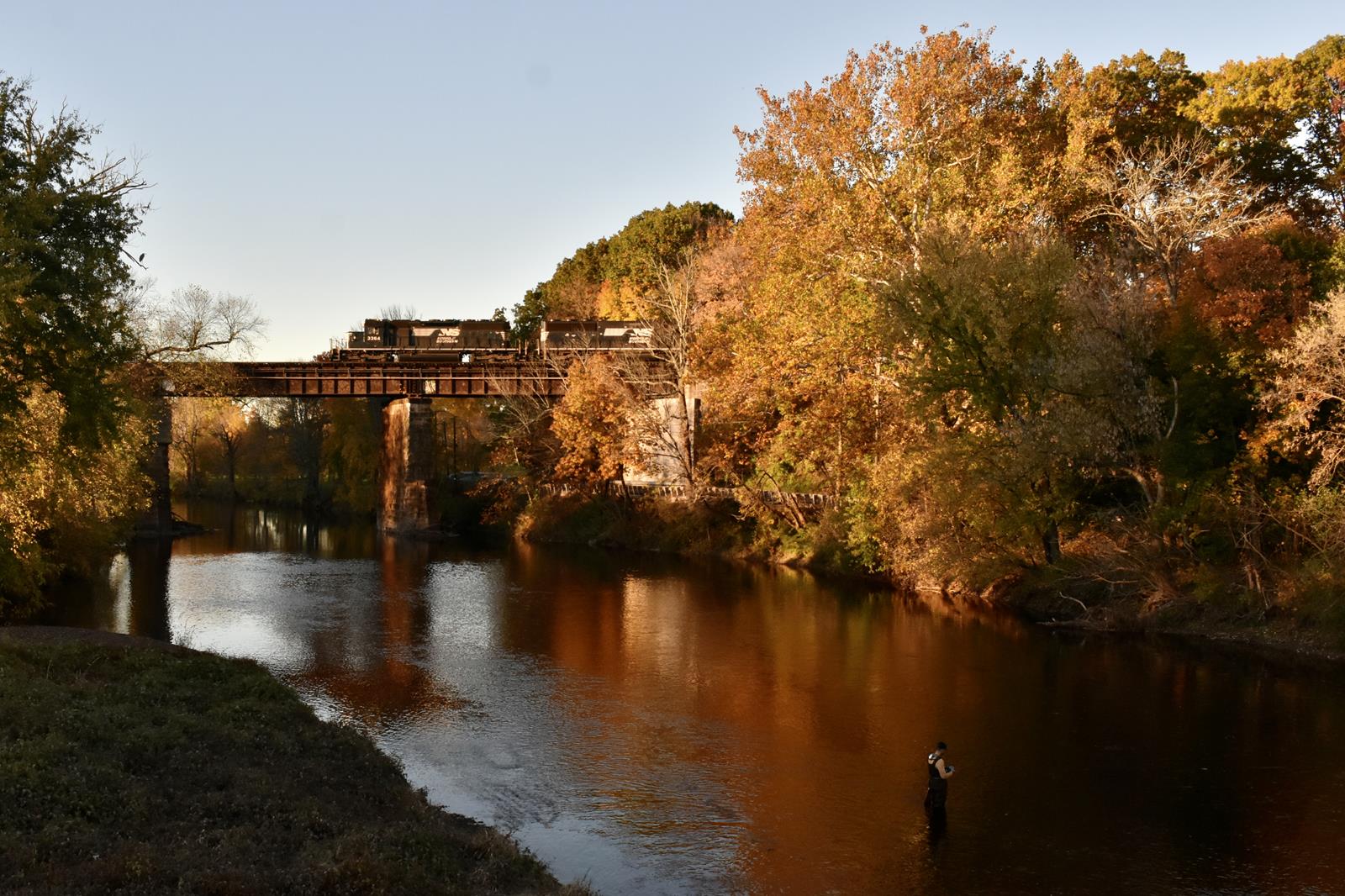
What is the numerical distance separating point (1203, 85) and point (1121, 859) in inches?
1935

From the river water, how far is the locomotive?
94.9 ft

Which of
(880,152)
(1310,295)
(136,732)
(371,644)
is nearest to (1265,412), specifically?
(1310,295)

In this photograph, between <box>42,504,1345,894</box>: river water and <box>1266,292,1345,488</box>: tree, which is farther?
<box>1266,292,1345,488</box>: tree

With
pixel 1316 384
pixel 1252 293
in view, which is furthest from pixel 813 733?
pixel 1252 293

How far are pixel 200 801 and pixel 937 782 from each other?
10.9 meters

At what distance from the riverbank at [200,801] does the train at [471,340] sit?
44.8 m

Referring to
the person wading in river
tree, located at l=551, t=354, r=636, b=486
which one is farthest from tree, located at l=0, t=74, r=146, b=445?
tree, located at l=551, t=354, r=636, b=486

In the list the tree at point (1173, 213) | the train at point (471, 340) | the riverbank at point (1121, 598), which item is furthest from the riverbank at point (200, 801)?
the train at point (471, 340)

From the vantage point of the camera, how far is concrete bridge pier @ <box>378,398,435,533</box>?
65.8m

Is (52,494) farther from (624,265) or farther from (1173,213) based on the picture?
(624,265)

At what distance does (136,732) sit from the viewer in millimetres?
15594

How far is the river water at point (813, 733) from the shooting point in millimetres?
16031

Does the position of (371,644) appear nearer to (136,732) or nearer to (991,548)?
(136,732)

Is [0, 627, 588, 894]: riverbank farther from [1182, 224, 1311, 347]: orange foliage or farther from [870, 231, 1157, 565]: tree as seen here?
[1182, 224, 1311, 347]: orange foliage
